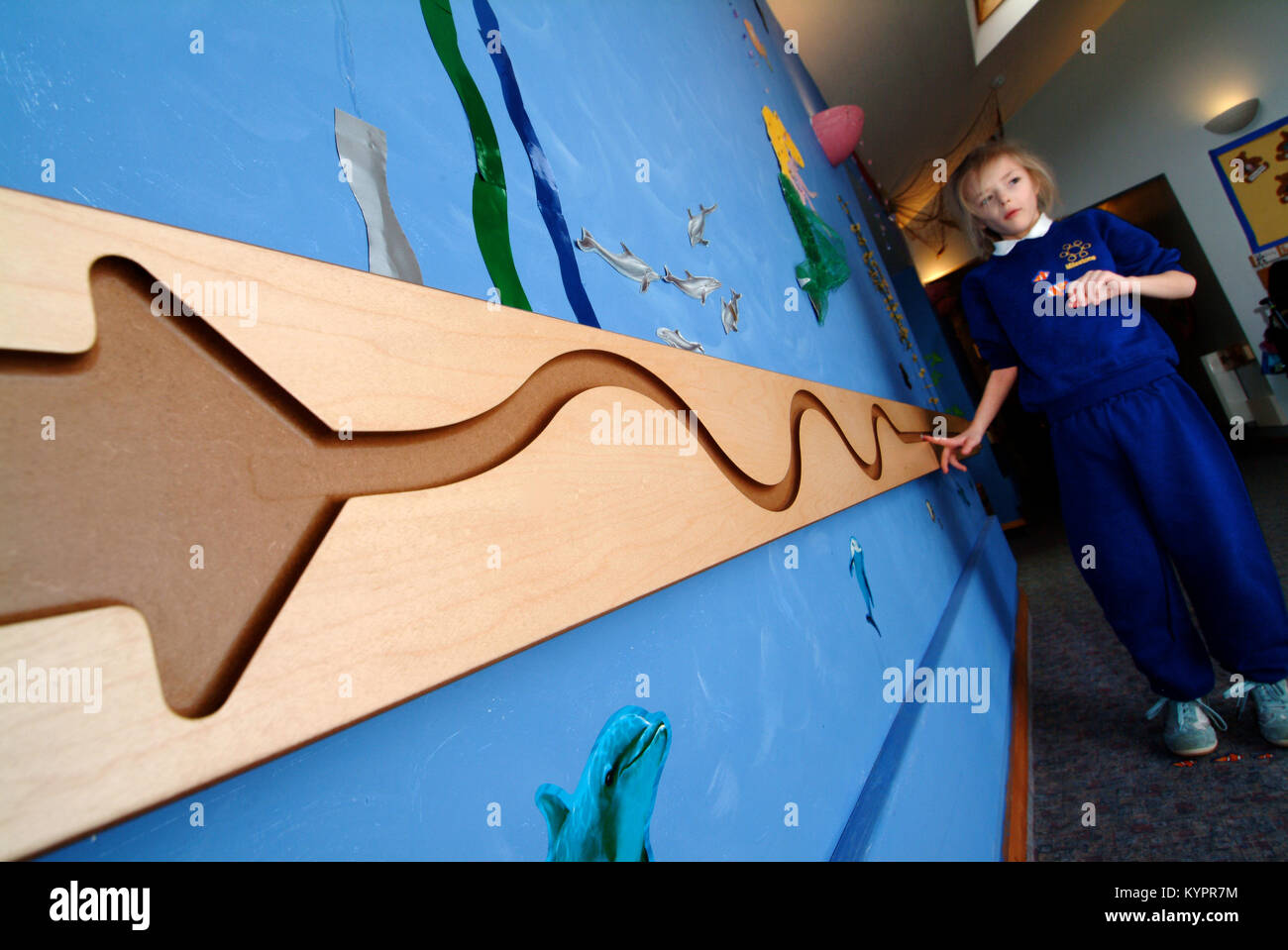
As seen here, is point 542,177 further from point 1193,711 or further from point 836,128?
point 836,128

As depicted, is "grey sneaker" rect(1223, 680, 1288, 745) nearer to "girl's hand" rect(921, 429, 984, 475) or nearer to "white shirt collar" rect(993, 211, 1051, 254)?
"girl's hand" rect(921, 429, 984, 475)

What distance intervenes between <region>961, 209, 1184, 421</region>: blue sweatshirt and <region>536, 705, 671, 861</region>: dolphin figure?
1317 mm

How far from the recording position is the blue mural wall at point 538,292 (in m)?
0.30

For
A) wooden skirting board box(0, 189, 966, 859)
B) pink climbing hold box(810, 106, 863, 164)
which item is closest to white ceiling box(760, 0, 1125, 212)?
pink climbing hold box(810, 106, 863, 164)

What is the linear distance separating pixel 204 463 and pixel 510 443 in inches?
6.9

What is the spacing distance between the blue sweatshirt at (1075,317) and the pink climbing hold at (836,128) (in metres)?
1.12

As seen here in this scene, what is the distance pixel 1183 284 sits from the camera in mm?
1367


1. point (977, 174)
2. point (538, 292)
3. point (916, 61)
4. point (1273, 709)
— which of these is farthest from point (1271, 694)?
point (916, 61)

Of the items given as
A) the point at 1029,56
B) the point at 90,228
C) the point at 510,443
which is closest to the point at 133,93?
the point at 90,228

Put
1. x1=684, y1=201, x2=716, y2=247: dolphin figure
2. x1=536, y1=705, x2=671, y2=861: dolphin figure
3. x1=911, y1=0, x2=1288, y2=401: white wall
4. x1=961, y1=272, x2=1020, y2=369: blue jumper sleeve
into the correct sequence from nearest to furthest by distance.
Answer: x1=536, y1=705, x2=671, y2=861: dolphin figure → x1=684, y1=201, x2=716, y2=247: dolphin figure → x1=961, y1=272, x2=1020, y2=369: blue jumper sleeve → x1=911, y1=0, x2=1288, y2=401: white wall

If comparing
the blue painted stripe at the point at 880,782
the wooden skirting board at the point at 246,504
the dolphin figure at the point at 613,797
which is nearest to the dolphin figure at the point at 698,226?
the wooden skirting board at the point at 246,504

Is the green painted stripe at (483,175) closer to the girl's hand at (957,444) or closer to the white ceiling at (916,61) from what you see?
the girl's hand at (957,444)

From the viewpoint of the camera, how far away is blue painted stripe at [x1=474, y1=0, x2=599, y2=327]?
560 millimetres
